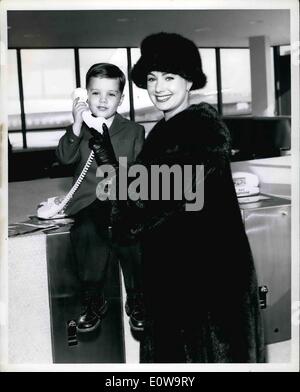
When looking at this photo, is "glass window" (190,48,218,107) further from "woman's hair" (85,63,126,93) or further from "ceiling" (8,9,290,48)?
"woman's hair" (85,63,126,93)

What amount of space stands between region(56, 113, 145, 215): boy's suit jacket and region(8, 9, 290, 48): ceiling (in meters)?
0.38

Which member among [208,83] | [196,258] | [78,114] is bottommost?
[196,258]

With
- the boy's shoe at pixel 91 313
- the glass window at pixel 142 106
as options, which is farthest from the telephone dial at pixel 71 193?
the boy's shoe at pixel 91 313

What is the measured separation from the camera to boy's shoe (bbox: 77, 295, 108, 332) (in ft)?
7.68

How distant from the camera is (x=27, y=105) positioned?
245 cm

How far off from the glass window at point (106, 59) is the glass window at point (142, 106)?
43 millimetres

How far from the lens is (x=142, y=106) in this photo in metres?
2.30

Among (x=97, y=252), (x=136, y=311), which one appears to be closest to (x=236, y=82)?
(x=97, y=252)

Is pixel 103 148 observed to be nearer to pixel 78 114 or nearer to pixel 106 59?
pixel 78 114

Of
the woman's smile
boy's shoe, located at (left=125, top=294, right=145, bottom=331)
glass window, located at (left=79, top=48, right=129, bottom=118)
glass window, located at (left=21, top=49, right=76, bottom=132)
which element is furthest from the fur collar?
boy's shoe, located at (left=125, top=294, right=145, bottom=331)

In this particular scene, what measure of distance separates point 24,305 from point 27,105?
0.95m

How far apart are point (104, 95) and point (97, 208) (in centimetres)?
52
